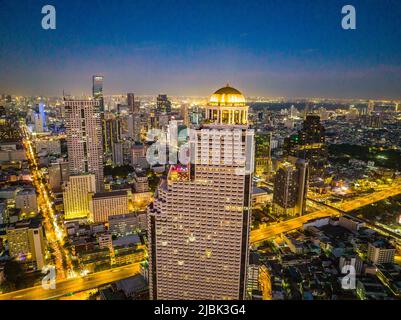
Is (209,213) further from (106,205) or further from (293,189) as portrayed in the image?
(293,189)

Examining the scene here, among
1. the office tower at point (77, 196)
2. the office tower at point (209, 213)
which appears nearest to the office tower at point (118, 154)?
the office tower at point (77, 196)

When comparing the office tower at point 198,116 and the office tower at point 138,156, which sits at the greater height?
the office tower at point 198,116

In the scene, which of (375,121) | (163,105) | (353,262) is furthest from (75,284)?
(375,121)

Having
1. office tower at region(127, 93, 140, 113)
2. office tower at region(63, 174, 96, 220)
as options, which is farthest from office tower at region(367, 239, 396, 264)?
office tower at region(127, 93, 140, 113)

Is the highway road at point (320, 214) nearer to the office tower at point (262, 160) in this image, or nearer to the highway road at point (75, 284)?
the highway road at point (75, 284)

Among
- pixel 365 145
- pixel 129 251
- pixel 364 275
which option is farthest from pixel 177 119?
pixel 364 275
